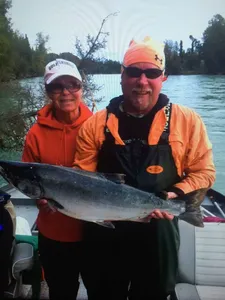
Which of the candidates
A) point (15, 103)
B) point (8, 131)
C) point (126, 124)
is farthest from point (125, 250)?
point (15, 103)

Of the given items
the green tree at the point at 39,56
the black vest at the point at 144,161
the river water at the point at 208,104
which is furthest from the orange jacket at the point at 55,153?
the green tree at the point at 39,56

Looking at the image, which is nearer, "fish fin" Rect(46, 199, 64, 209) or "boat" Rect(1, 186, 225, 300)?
"fish fin" Rect(46, 199, 64, 209)

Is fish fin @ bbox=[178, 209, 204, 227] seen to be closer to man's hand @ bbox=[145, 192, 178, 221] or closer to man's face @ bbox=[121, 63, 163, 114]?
man's hand @ bbox=[145, 192, 178, 221]

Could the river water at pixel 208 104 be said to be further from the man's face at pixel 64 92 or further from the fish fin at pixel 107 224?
the fish fin at pixel 107 224

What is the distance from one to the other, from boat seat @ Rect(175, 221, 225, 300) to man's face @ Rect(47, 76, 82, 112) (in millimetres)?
1415

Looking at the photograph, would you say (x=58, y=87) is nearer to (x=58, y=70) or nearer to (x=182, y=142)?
(x=58, y=70)

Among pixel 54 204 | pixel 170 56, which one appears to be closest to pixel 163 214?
pixel 54 204

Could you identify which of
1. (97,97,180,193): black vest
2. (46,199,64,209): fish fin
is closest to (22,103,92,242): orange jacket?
(46,199,64,209): fish fin

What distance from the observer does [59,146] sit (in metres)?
2.38

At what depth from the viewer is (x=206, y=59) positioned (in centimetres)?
5059

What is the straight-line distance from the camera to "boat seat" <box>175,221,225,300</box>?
2.82 m

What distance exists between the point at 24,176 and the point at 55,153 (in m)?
0.31

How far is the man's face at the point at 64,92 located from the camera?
92.4 inches

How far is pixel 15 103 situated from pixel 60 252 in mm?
14280
